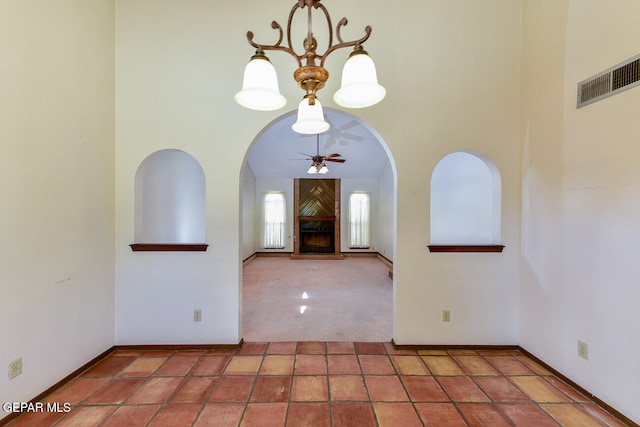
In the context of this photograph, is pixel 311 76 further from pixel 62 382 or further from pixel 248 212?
pixel 248 212

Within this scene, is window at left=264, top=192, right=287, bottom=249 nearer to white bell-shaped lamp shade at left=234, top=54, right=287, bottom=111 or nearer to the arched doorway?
the arched doorway

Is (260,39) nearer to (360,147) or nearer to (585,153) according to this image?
(585,153)

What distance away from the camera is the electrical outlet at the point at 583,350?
2061 mm

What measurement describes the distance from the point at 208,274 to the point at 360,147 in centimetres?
582

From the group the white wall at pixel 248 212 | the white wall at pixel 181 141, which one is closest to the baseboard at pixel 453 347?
the white wall at pixel 181 141

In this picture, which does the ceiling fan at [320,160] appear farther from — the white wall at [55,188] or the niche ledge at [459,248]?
the white wall at [55,188]

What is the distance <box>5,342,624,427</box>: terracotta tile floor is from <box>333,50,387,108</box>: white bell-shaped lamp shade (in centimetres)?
207

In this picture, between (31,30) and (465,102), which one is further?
(465,102)

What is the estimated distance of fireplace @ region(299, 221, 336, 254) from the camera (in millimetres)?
8969

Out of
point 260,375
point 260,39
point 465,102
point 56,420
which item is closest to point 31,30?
point 260,39

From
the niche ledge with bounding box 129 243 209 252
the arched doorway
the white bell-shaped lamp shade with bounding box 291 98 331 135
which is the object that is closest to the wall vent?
→ the arched doorway

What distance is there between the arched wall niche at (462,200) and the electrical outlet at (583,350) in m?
1.92

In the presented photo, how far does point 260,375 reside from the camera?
2.32 m

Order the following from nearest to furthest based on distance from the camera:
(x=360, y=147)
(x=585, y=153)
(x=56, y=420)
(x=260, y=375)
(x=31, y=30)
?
1. (x=56, y=420)
2. (x=31, y=30)
3. (x=585, y=153)
4. (x=260, y=375)
5. (x=360, y=147)
